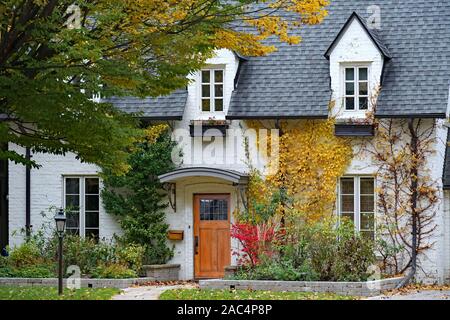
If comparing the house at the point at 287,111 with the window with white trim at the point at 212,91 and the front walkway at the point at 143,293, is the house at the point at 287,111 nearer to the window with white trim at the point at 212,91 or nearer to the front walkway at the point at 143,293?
the window with white trim at the point at 212,91

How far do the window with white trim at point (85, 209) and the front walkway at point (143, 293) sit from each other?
4128mm

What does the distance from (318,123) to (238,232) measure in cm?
344

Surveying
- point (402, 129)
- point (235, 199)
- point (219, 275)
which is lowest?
point (219, 275)

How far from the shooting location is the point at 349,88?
26.4 meters

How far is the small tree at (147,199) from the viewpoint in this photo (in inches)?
1054

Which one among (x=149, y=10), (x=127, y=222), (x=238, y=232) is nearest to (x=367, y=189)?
(x=238, y=232)

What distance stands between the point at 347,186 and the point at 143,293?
22.3 feet

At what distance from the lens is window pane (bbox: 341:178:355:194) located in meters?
26.5

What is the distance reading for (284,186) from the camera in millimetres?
26391

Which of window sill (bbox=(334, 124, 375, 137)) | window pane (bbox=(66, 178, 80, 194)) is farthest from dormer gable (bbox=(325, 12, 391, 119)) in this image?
window pane (bbox=(66, 178, 80, 194))

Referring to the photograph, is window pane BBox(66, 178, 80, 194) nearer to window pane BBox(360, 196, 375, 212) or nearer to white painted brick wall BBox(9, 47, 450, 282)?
white painted brick wall BBox(9, 47, 450, 282)

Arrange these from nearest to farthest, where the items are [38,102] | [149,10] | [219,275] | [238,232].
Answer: [38,102] → [149,10] → [238,232] → [219,275]

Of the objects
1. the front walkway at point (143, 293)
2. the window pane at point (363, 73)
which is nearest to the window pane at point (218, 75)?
→ the window pane at point (363, 73)

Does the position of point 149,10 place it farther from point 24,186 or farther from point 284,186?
point 24,186
